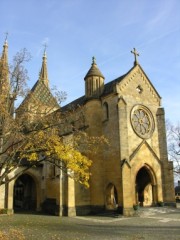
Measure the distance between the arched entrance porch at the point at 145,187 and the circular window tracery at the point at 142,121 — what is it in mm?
3831

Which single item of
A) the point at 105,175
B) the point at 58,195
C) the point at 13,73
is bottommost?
the point at 58,195

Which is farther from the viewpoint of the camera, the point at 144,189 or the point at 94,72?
the point at 94,72

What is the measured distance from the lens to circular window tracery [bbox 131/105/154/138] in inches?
1127

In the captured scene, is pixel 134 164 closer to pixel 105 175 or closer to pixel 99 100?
pixel 105 175

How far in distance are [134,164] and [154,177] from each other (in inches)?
137

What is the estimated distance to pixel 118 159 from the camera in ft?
84.0

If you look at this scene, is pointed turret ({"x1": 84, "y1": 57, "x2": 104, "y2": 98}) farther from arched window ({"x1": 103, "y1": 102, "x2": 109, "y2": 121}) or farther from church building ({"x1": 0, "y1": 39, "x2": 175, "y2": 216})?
arched window ({"x1": 103, "y1": 102, "x2": 109, "y2": 121})

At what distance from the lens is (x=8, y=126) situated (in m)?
11.9

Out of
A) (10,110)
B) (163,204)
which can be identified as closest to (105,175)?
(163,204)

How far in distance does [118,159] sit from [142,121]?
607 cm

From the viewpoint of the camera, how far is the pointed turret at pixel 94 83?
2956 centimetres

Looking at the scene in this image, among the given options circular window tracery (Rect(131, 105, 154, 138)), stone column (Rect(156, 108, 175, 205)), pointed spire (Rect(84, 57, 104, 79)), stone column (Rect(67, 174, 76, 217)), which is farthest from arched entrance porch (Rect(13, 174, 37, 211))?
stone column (Rect(156, 108, 175, 205))

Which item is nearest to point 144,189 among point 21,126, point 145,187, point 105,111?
point 145,187

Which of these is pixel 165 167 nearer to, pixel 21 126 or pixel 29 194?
pixel 29 194
